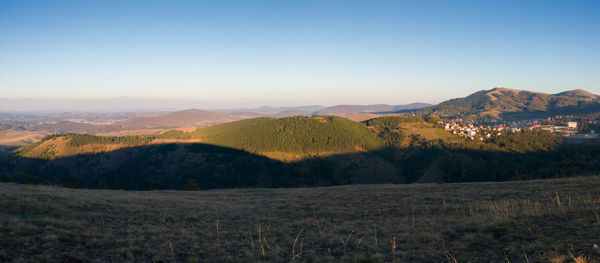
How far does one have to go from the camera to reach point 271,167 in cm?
15500

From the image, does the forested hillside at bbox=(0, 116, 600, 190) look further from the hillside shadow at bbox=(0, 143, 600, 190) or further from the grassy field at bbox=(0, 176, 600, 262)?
the grassy field at bbox=(0, 176, 600, 262)

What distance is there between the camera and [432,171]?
134 m

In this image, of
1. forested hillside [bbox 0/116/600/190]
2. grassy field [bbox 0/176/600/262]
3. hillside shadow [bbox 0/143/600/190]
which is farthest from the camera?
forested hillside [bbox 0/116/600/190]

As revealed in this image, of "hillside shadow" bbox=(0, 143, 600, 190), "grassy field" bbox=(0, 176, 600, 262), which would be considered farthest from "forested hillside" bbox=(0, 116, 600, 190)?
"grassy field" bbox=(0, 176, 600, 262)

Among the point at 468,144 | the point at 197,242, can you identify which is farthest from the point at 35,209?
the point at 468,144

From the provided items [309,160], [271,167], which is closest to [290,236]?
[271,167]

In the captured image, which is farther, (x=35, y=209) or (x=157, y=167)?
(x=157, y=167)

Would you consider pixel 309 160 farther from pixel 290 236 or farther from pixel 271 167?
pixel 290 236

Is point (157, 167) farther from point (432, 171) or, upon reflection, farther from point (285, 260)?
point (285, 260)

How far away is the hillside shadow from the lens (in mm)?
124938

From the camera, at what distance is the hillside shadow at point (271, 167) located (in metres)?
125

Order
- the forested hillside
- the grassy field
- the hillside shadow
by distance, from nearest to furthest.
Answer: the grassy field < the hillside shadow < the forested hillside

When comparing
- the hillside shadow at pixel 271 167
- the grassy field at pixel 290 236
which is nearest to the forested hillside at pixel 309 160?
the hillside shadow at pixel 271 167

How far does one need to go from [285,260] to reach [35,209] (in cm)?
1623
